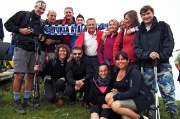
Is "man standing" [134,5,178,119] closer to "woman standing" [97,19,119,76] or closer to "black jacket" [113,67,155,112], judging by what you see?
"black jacket" [113,67,155,112]

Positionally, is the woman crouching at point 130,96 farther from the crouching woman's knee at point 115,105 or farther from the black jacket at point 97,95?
the black jacket at point 97,95

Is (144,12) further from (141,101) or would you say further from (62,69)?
(62,69)

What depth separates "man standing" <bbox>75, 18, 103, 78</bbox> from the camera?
8.16 m

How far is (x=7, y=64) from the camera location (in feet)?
56.6

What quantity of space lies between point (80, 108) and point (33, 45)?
8.74ft

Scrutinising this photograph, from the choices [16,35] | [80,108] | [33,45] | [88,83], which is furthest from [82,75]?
[16,35]

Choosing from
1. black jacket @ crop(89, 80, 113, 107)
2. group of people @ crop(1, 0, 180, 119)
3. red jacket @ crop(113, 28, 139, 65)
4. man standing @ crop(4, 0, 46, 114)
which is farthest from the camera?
man standing @ crop(4, 0, 46, 114)

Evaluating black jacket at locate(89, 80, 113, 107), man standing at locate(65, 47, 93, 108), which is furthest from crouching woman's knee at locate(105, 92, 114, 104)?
man standing at locate(65, 47, 93, 108)

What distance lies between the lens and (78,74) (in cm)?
805

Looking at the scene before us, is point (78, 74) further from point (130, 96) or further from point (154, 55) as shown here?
point (154, 55)

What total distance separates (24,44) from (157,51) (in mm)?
4137

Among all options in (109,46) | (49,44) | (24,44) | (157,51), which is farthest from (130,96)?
(49,44)

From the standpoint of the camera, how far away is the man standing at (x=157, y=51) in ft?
20.6

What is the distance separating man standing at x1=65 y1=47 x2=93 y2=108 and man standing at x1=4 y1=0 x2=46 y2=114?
1262 millimetres
